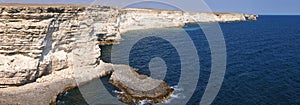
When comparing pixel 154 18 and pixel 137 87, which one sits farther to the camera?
pixel 154 18

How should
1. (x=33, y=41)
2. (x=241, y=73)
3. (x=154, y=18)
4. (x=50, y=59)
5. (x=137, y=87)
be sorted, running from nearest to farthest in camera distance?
(x=33, y=41)
(x=137, y=87)
(x=50, y=59)
(x=241, y=73)
(x=154, y=18)

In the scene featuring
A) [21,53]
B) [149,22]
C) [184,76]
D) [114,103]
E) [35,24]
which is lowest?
[114,103]

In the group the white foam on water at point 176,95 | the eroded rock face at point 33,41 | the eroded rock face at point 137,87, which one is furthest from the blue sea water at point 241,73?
the eroded rock face at point 33,41

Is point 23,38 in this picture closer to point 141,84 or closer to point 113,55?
point 141,84

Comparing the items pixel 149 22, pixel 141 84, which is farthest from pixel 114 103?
pixel 149 22

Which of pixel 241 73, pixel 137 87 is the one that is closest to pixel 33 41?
pixel 137 87

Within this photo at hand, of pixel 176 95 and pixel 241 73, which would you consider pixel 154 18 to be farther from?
pixel 176 95

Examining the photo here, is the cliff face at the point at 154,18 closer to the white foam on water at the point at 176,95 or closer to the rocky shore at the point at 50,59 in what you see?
the rocky shore at the point at 50,59

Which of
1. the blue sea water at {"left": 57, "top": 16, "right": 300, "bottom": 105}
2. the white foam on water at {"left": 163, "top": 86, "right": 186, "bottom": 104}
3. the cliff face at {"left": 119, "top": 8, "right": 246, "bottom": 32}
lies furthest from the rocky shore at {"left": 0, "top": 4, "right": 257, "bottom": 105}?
the cliff face at {"left": 119, "top": 8, "right": 246, "bottom": 32}
